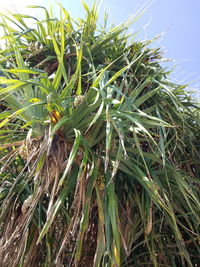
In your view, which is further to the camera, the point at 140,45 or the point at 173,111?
the point at 140,45

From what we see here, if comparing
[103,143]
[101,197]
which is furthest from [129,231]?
[103,143]

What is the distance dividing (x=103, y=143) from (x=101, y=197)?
206 mm

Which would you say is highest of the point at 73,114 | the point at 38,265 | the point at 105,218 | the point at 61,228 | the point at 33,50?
the point at 33,50

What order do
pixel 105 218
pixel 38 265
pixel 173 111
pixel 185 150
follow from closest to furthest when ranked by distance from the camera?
pixel 105 218 < pixel 38 265 < pixel 173 111 < pixel 185 150

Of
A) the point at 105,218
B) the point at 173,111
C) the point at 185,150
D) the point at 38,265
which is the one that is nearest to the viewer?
the point at 105,218

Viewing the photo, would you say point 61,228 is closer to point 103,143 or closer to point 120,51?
point 103,143

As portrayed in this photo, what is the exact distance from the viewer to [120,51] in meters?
1.58

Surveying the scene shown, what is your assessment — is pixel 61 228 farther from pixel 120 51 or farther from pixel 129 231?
pixel 120 51

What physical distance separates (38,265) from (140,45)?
44.2 inches

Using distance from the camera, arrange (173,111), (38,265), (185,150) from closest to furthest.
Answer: (38,265)
(173,111)
(185,150)

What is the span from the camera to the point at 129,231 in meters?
1.13

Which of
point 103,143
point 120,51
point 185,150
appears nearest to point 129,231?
point 103,143

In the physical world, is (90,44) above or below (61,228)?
above

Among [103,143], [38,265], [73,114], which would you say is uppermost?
[73,114]
